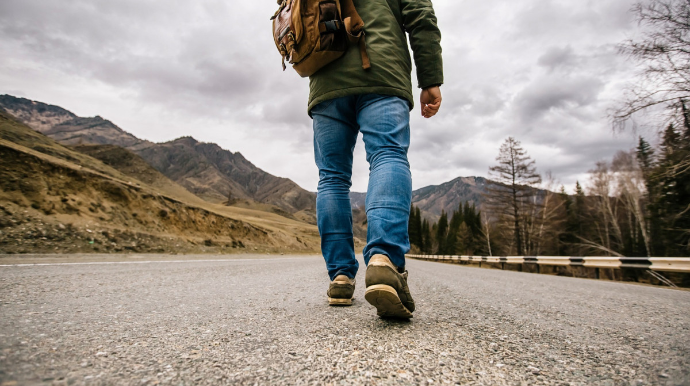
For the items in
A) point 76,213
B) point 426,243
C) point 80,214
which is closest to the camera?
point 76,213

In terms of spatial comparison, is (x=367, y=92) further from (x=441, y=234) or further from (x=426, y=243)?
(x=426, y=243)

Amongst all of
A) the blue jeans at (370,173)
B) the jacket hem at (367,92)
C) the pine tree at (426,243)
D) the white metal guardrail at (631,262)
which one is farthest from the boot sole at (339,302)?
the pine tree at (426,243)

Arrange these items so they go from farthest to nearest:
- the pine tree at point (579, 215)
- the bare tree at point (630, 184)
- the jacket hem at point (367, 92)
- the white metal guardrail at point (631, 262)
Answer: the pine tree at point (579, 215) < the bare tree at point (630, 184) < the white metal guardrail at point (631, 262) < the jacket hem at point (367, 92)

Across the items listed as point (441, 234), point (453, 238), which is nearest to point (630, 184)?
point (453, 238)

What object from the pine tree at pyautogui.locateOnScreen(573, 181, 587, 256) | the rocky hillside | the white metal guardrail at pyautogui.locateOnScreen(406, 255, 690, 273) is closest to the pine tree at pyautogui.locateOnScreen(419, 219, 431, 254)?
the pine tree at pyautogui.locateOnScreen(573, 181, 587, 256)

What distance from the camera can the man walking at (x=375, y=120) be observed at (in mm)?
1424

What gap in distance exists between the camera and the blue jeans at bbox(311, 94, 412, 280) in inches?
54.4

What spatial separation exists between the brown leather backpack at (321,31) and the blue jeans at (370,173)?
239 millimetres

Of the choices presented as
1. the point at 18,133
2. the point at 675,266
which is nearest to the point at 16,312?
the point at 675,266

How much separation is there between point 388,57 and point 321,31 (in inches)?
14.6

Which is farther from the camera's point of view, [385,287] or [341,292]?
[341,292]

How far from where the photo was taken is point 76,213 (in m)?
10.9

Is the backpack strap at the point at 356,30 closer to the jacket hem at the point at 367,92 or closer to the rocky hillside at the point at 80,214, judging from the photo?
the jacket hem at the point at 367,92

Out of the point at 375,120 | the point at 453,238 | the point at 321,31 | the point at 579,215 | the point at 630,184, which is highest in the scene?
the point at 630,184
